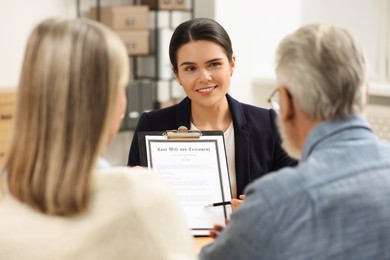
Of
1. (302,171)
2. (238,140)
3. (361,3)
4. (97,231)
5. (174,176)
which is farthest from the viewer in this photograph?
(361,3)

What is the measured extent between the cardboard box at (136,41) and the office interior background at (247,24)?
0.15m

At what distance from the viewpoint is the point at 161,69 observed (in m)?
5.64

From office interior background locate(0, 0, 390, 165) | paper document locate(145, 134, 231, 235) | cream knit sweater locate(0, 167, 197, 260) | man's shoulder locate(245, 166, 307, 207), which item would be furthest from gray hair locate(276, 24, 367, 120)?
office interior background locate(0, 0, 390, 165)

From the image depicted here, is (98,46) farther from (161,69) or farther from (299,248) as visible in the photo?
(161,69)

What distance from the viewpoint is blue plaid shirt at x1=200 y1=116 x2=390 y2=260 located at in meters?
1.39

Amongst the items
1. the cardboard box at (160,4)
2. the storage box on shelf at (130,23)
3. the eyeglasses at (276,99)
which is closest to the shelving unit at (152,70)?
the cardboard box at (160,4)

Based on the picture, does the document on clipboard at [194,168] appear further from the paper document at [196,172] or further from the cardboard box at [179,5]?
the cardboard box at [179,5]

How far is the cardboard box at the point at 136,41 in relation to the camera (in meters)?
5.43

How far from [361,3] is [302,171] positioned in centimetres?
371

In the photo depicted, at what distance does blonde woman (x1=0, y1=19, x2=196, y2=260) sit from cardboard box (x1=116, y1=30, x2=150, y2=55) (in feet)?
13.5

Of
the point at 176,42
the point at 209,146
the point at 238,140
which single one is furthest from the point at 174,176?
the point at 176,42

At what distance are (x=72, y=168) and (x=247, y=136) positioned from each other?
1.28 m

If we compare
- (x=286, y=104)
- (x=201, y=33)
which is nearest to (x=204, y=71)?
(x=201, y=33)

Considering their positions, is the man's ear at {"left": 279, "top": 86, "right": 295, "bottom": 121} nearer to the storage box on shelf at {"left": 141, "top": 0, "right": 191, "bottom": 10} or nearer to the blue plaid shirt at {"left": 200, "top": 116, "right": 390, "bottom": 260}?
the blue plaid shirt at {"left": 200, "top": 116, "right": 390, "bottom": 260}
